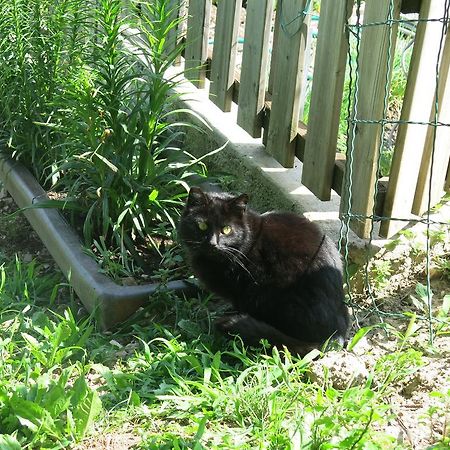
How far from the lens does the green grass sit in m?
2.89

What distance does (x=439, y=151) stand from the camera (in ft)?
12.7

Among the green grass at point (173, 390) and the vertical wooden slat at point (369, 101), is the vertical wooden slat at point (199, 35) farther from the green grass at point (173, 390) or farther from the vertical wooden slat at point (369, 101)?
the green grass at point (173, 390)

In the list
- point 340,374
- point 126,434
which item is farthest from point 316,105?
point 126,434

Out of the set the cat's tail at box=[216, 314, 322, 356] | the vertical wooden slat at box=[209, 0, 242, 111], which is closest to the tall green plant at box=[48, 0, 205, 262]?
the vertical wooden slat at box=[209, 0, 242, 111]

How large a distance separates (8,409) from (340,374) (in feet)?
A: 4.42

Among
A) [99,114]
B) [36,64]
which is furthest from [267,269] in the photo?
[36,64]

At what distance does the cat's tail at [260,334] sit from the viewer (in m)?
3.48

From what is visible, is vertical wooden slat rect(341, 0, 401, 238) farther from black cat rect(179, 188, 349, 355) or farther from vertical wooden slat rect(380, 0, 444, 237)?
black cat rect(179, 188, 349, 355)

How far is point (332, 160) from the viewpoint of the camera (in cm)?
413

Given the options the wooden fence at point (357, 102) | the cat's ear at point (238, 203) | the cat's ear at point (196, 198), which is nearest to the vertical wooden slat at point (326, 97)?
the wooden fence at point (357, 102)

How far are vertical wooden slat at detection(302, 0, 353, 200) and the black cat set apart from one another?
0.42 m

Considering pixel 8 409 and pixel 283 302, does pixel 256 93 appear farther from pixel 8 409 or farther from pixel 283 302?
pixel 8 409

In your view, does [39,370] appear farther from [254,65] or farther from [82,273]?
[254,65]

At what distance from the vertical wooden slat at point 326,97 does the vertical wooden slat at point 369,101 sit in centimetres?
21
